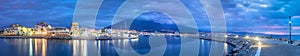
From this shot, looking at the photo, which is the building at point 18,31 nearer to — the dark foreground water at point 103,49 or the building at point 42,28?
the building at point 42,28

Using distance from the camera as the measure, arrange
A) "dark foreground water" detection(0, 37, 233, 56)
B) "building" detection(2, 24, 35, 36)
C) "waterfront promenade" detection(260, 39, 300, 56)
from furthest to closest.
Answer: "building" detection(2, 24, 35, 36)
"dark foreground water" detection(0, 37, 233, 56)
"waterfront promenade" detection(260, 39, 300, 56)

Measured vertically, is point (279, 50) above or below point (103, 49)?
above

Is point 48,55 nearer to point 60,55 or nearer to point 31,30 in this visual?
point 60,55

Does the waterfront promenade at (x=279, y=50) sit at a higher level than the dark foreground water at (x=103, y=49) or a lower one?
higher

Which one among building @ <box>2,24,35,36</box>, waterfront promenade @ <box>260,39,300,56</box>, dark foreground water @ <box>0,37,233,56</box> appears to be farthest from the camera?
building @ <box>2,24,35,36</box>

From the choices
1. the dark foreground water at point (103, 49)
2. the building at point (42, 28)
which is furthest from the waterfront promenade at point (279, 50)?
the building at point (42, 28)

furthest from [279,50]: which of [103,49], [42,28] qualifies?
[42,28]

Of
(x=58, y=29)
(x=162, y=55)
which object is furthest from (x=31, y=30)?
(x=162, y=55)

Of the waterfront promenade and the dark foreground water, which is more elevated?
the waterfront promenade

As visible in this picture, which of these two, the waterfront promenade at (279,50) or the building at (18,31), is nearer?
the waterfront promenade at (279,50)

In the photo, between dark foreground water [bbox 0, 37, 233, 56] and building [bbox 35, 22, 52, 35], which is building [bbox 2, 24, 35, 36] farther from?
dark foreground water [bbox 0, 37, 233, 56]

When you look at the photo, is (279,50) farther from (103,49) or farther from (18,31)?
(18,31)

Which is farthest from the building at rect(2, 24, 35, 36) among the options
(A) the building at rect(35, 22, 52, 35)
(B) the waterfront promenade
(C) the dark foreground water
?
(B) the waterfront promenade

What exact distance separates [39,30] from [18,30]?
971cm
